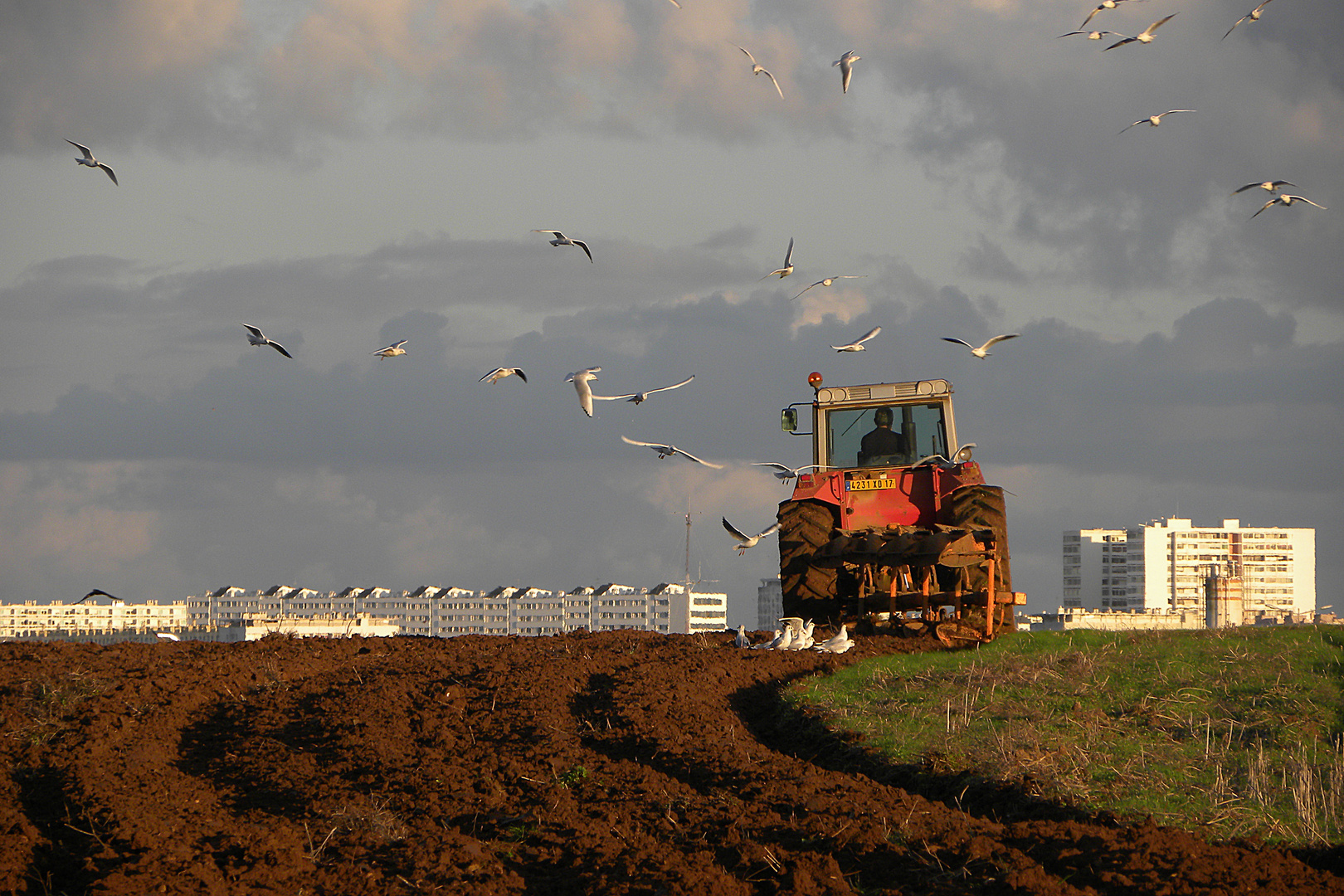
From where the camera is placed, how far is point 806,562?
44.4 feet

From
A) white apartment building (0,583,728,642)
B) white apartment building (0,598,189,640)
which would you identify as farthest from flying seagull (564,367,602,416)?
white apartment building (0,598,189,640)

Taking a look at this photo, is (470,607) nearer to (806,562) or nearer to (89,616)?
(806,562)

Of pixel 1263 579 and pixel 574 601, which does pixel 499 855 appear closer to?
pixel 574 601

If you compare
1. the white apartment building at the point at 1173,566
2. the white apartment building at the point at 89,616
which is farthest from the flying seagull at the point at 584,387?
the white apartment building at the point at 1173,566

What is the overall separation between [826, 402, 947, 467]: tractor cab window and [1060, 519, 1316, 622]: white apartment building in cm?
9218

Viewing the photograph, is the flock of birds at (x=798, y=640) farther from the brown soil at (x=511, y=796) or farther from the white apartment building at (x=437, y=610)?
the white apartment building at (x=437, y=610)

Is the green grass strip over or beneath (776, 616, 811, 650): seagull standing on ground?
beneath

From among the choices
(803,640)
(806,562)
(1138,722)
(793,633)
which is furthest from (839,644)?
(1138,722)

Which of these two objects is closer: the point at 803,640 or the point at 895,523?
the point at 803,640

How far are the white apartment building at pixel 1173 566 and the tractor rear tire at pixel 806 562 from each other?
9361cm

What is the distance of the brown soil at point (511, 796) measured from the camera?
19.0ft

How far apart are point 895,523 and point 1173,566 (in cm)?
9985

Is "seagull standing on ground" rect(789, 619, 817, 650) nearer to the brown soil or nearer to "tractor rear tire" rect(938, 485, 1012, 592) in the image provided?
the brown soil

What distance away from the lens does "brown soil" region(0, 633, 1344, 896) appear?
5.79 metres
